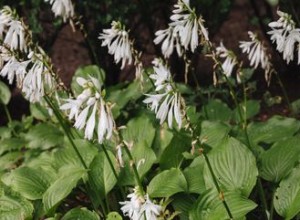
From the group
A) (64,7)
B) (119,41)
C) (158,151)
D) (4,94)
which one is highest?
(64,7)

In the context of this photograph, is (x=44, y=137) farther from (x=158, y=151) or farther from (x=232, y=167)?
(x=232, y=167)

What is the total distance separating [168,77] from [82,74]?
9.10ft

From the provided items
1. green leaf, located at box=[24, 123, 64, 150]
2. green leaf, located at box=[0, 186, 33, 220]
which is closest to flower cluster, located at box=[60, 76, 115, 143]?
green leaf, located at box=[0, 186, 33, 220]

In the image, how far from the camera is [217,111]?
5.05 m

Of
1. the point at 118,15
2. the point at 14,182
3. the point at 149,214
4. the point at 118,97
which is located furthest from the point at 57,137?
the point at 149,214

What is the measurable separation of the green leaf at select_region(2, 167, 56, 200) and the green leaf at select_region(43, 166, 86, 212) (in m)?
0.19

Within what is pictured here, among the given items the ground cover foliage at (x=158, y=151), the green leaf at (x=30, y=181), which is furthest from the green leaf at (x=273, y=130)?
the green leaf at (x=30, y=181)

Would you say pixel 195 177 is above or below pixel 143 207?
below

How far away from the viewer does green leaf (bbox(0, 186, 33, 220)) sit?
3787mm

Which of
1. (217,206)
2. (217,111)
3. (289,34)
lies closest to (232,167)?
(217,206)

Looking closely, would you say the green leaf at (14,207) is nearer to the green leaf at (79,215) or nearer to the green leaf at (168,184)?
the green leaf at (79,215)

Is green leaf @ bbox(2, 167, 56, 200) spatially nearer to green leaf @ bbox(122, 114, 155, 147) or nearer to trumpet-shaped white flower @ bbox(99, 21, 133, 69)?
green leaf @ bbox(122, 114, 155, 147)

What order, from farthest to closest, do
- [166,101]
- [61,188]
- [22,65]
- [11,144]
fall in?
[11,144] → [61,188] → [22,65] → [166,101]

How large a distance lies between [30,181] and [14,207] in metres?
0.23
